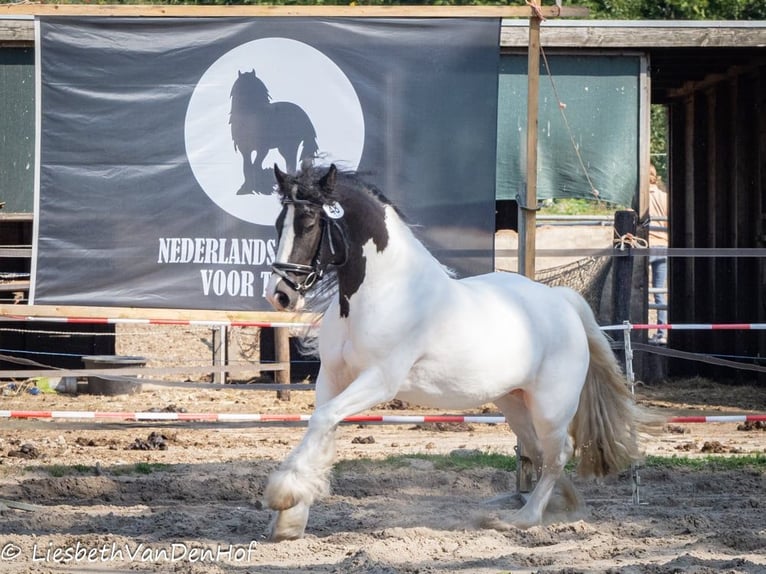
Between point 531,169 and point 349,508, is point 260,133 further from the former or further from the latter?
point 349,508

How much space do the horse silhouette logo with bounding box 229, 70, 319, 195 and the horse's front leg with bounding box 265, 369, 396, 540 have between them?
4.03m

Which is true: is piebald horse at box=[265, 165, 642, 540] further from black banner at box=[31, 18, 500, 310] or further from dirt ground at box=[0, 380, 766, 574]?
black banner at box=[31, 18, 500, 310]

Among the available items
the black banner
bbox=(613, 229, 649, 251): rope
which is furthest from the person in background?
the black banner

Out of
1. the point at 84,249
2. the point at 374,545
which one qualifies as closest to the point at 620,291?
the point at 84,249

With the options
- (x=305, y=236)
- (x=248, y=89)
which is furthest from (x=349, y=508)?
(x=248, y=89)

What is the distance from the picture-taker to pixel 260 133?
8898 mm

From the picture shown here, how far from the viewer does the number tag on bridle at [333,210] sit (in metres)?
5.16

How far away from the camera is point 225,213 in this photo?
8820 millimetres

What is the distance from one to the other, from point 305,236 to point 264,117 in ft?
13.3

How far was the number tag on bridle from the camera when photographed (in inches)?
203

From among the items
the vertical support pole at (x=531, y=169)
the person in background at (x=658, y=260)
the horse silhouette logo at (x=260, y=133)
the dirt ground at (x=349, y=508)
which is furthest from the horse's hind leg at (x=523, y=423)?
the person in background at (x=658, y=260)

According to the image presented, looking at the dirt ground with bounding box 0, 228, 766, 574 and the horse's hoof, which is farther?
the horse's hoof

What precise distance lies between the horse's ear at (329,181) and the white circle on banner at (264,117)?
3592 mm

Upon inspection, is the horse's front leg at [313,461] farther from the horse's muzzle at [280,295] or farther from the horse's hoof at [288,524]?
the horse's muzzle at [280,295]
